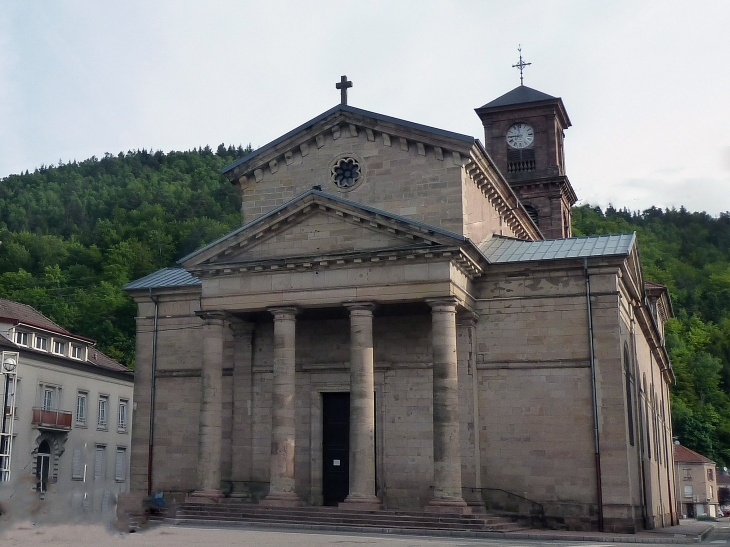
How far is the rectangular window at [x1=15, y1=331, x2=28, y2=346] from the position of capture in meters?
45.3

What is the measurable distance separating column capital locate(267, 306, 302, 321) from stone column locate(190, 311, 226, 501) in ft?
6.70

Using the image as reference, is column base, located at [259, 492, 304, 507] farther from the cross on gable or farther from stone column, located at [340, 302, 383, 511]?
the cross on gable

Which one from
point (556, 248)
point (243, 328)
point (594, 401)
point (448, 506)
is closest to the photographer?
point (448, 506)

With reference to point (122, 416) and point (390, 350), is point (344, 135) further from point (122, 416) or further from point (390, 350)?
point (122, 416)

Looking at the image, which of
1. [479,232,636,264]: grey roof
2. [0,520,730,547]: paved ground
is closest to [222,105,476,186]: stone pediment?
[479,232,636,264]: grey roof

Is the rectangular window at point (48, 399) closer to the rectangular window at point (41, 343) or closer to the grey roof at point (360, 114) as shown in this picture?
the rectangular window at point (41, 343)

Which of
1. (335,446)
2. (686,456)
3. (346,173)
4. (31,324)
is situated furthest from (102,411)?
(686,456)

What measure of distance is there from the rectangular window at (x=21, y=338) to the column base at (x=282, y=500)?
24.6 m

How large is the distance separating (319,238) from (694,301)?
11066 centimetres

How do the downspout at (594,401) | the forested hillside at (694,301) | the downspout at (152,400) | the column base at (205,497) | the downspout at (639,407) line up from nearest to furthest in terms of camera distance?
1. the downspout at (594,401)
2. the column base at (205,497)
3. the downspout at (639,407)
4. the downspout at (152,400)
5. the forested hillside at (694,301)

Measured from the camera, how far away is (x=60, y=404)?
47781 millimetres

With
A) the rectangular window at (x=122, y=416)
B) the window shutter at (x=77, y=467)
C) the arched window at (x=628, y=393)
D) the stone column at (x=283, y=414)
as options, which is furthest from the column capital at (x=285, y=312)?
the rectangular window at (x=122, y=416)

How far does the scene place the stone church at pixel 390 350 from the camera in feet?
85.4

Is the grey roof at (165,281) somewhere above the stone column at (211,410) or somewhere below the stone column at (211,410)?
above
